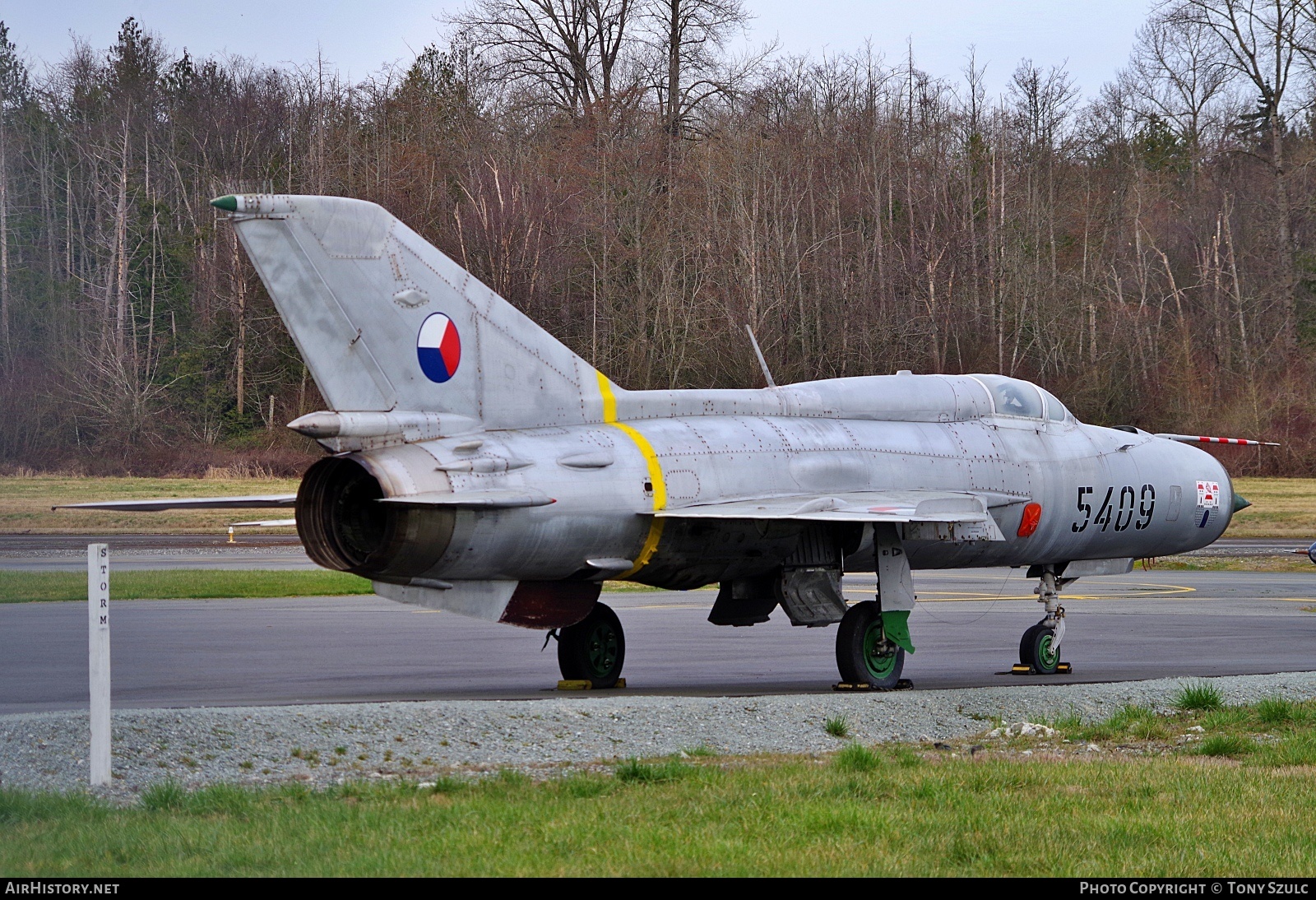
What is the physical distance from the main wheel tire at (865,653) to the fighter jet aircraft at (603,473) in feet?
0.07

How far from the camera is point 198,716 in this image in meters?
8.78

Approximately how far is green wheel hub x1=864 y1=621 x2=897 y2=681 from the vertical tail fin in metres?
3.67

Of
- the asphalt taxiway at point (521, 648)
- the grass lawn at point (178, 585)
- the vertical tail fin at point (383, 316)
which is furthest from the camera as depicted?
the grass lawn at point (178, 585)

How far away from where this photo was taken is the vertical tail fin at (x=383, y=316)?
9.90 metres

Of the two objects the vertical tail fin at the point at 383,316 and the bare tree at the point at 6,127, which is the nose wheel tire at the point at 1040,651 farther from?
the bare tree at the point at 6,127

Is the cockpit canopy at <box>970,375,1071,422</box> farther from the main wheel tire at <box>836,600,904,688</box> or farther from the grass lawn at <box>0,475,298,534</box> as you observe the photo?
the grass lawn at <box>0,475,298,534</box>

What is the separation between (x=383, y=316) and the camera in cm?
1015

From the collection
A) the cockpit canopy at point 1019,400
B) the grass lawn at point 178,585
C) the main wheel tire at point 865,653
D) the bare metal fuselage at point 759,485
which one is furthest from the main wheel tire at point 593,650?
the grass lawn at point 178,585

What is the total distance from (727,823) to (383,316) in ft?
17.5

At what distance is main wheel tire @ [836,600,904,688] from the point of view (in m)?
12.1

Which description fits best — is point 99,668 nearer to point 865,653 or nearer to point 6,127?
point 865,653

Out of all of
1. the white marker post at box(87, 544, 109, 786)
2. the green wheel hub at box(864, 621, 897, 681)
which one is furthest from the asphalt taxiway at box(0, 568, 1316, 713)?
the white marker post at box(87, 544, 109, 786)

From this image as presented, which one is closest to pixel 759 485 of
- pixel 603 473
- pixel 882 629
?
pixel 603 473

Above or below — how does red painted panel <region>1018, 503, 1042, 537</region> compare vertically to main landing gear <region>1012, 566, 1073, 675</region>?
above
